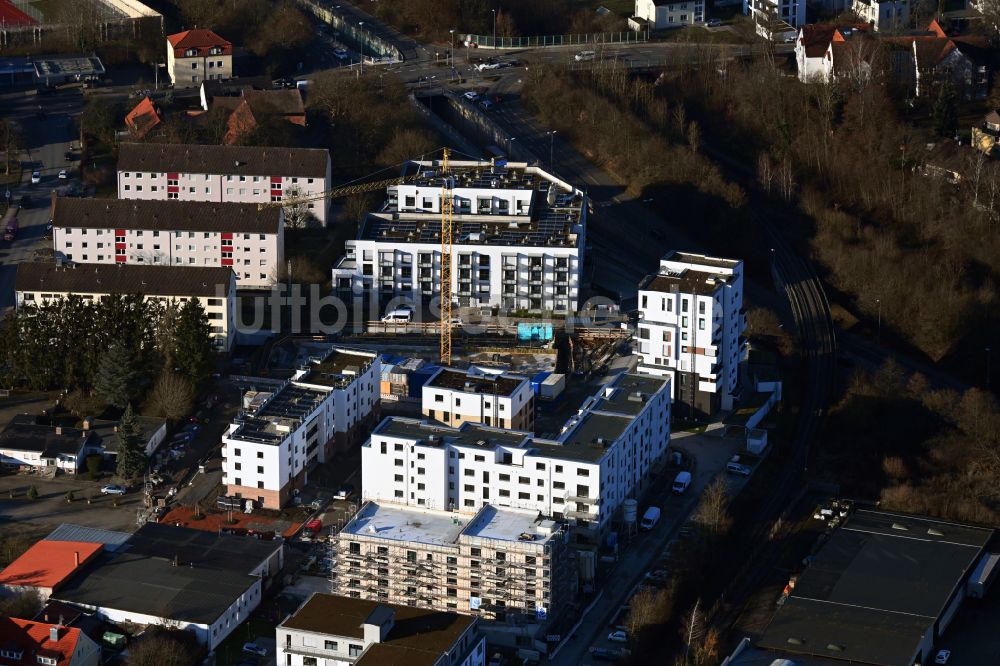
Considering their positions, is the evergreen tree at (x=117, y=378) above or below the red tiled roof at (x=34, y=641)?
above

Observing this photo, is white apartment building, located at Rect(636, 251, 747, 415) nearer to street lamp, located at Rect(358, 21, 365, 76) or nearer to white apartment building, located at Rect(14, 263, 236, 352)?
white apartment building, located at Rect(14, 263, 236, 352)

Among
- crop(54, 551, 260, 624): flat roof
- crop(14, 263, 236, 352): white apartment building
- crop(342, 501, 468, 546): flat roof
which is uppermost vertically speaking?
crop(14, 263, 236, 352): white apartment building

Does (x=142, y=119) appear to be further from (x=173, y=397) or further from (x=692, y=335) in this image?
(x=692, y=335)

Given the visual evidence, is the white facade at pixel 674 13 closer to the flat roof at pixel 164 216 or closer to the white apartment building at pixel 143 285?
the flat roof at pixel 164 216

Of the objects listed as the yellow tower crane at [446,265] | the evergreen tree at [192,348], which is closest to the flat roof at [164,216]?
the yellow tower crane at [446,265]

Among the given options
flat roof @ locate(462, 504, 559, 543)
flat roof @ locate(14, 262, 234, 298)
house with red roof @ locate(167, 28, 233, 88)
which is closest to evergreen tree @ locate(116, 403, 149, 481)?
flat roof @ locate(14, 262, 234, 298)

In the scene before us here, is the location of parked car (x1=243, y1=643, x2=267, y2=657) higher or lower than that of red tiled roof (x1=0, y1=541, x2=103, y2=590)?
lower
